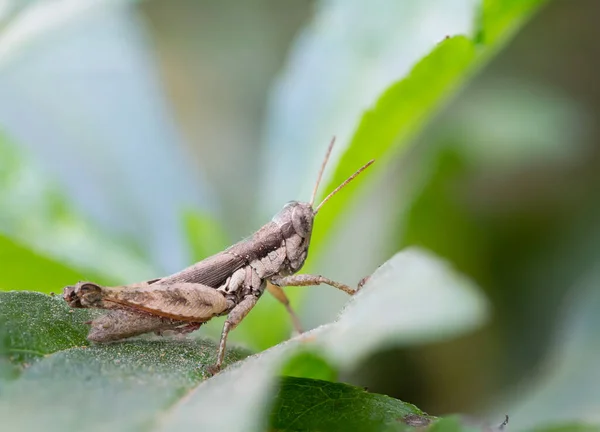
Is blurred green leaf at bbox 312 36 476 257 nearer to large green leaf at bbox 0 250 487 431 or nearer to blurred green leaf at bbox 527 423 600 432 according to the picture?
Answer: large green leaf at bbox 0 250 487 431

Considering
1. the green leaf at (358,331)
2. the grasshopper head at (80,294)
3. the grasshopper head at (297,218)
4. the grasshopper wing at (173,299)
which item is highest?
the grasshopper head at (297,218)

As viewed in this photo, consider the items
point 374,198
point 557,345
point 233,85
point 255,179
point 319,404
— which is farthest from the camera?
point 233,85

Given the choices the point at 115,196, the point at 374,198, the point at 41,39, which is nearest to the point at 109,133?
the point at 115,196

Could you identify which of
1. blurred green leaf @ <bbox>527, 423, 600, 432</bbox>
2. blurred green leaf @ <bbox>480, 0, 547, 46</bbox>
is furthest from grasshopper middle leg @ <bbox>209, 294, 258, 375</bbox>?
blurred green leaf @ <bbox>480, 0, 547, 46</bbox>

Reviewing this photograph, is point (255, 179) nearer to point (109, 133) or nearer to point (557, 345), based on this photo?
point (109, 133)

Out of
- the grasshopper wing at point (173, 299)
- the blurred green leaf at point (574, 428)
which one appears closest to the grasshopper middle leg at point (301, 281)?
the grasshopper wing at point (173, 299)

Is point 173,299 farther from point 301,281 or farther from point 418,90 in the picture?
point 418,90

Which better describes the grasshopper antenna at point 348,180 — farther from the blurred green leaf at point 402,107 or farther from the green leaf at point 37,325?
the green leaf at point 37,325

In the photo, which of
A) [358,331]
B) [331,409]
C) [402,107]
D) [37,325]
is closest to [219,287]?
[402,107]
